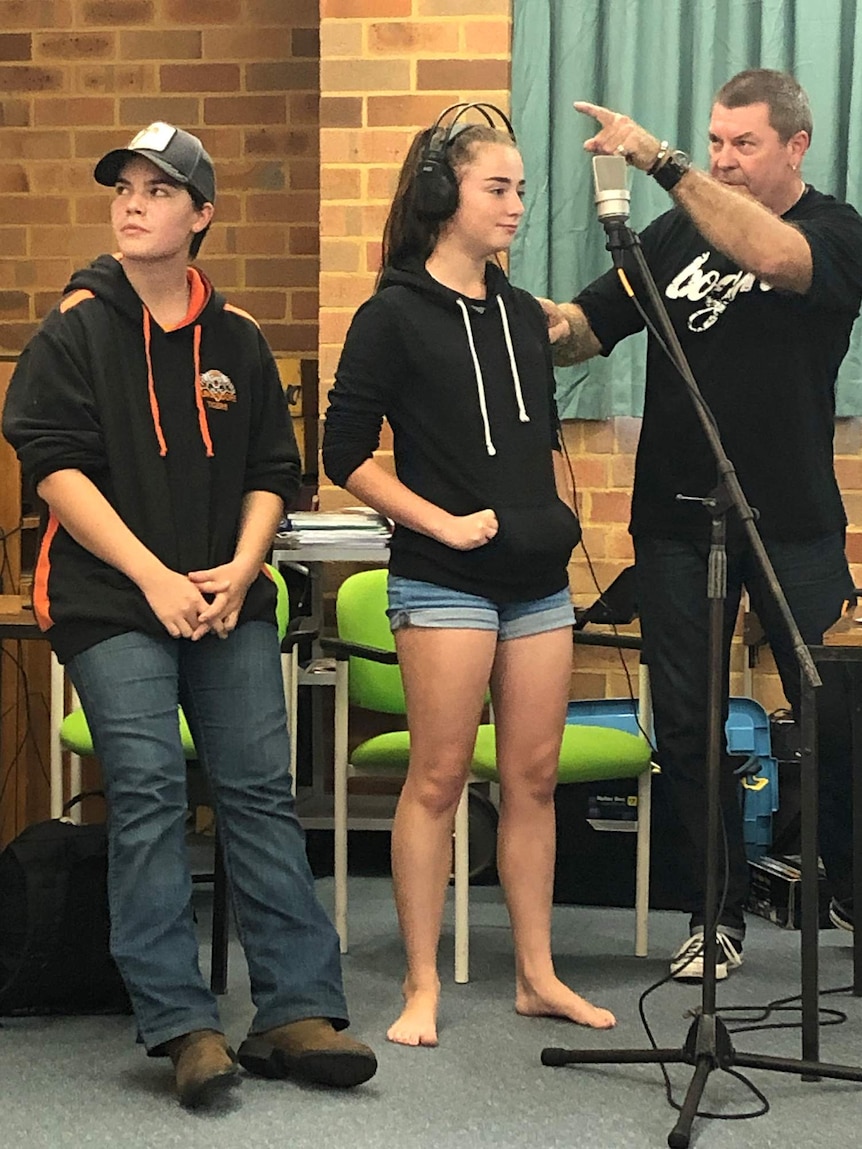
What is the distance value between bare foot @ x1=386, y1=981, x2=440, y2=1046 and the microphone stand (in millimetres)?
262

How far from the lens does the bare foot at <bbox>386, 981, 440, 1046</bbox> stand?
245 cm

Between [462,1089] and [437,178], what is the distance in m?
1.38

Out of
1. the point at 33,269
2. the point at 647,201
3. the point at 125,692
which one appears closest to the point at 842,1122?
the point at 125,692

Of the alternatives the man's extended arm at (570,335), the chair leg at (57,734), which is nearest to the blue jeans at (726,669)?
the man's extended arm at (570,335)

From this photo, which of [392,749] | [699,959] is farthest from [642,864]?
[392,749]

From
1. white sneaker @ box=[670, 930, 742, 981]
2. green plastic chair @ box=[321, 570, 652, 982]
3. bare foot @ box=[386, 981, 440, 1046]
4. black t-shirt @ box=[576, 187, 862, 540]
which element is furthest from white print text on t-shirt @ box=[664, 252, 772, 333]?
bare foot @ box=[386, 981, 440, 1046]

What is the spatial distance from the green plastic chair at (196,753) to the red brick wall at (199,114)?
1530 millimetres

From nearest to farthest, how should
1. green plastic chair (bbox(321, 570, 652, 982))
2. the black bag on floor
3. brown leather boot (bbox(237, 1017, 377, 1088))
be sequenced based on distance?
brown leather boot (bbox(237, 1017, 377, 1088)), the black bag on floor, green plastic chair (bbox(321, 570, 652, 982))

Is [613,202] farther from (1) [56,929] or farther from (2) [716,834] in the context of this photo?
(1) [56,929]

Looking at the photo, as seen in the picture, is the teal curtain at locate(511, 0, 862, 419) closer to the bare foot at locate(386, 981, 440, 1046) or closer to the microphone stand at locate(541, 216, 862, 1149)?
the microphone stand at locate(541, 216, 862, 1149)

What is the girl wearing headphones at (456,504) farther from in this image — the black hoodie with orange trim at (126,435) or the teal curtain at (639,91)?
the teal curtain at (639,91)

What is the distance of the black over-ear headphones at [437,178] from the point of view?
2445 millimetres

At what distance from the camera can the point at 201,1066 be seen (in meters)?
2.12

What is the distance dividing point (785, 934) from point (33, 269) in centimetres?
286
